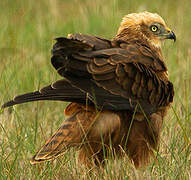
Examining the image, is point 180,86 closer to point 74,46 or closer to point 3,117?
point 3,117

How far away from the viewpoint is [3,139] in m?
5.88

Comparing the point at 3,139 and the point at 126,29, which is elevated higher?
the point at 126,29

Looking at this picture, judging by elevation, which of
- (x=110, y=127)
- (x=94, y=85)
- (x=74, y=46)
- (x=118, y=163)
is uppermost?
(x=74, y=46)

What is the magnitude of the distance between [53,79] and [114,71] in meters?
1.40

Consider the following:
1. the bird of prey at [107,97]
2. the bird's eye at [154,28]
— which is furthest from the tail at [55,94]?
the bird's eye at [154,28]

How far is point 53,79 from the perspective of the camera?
652 centimetres

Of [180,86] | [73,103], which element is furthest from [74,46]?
[180,86]

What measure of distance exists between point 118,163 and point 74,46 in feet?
3.75

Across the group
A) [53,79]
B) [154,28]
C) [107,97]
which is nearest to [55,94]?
[107,97]

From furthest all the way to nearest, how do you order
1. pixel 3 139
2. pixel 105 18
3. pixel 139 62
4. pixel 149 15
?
1. pixel 105 18
2. pixel 149 15
3. pixel 3 139
4. pixel 139 62

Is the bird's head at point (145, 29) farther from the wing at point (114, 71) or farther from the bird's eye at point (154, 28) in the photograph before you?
the wing at point (114, 71)

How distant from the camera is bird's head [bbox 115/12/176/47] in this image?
612 cm

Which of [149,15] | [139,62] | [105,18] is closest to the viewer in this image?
[139,62]

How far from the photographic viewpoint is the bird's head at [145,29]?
6.12 m
